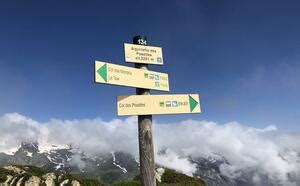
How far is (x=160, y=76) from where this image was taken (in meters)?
10.0

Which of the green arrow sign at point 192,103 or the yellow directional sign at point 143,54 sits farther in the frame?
the green arrow sign at point 192,103

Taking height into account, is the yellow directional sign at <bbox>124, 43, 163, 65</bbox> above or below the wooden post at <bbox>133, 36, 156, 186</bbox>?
above

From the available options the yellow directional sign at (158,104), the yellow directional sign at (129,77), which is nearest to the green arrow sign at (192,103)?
the yellow directional sign at (158,104)

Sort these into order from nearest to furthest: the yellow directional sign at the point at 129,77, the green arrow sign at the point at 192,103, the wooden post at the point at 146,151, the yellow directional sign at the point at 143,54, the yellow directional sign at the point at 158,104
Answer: the yellow directional sign at the point at 129,77, the wooden post at the point at 146,151, the yellow directional sign at the point at 158,104, the yellow directional sign at the point at 143,54, the green arrow sign at the point at 192,103

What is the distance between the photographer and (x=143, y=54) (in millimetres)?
9883

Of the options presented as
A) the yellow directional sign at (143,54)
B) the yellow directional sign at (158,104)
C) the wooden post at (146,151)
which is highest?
the yellow directional sign at (143,54)

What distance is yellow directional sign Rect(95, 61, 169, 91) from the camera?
8.63 m

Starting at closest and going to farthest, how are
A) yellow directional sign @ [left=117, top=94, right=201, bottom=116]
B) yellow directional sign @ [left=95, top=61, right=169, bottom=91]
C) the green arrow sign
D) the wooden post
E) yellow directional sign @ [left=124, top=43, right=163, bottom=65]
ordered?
yellow directional sign @ [left=95, top=61, right=169, bottom=91]
the wooden post
yellow directional sign @ [left=117, top=94, right=201, bottom=116]
yellow directional sign @ [left=124, top=43, right=163, bottom=65]
the green arrow sign

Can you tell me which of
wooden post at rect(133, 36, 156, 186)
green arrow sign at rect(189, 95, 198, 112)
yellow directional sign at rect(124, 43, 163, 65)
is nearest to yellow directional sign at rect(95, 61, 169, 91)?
yellow directional sign at rect(124, 43, 163, 65)

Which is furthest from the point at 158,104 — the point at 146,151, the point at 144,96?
the point at 146,151

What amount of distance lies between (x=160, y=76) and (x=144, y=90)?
712 mm

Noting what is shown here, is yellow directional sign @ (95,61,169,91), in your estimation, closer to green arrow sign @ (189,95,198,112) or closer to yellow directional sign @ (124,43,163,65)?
yellow directional sign @ (124,43,163,65)

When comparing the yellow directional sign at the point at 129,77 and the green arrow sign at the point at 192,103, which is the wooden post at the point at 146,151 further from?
the green arrow sign at the point at 192,103

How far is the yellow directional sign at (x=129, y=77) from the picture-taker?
863cm
